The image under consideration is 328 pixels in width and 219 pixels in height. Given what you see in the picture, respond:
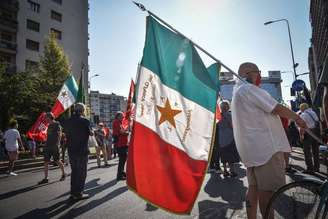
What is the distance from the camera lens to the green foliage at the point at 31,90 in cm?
2731

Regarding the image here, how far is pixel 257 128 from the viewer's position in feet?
11.2

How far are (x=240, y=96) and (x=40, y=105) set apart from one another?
26.9 metres

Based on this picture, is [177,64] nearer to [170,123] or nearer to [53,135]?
[170,123]

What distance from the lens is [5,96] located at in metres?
27.1

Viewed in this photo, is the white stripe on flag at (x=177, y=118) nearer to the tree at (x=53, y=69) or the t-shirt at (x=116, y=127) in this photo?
the t-shirt at (x=116, y=127)

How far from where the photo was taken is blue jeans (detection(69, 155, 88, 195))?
267 inches

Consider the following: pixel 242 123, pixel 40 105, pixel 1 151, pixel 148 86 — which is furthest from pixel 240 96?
pixel 40 105

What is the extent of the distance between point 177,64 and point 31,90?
27021mm

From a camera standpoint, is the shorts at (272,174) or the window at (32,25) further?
the window at (32,25)

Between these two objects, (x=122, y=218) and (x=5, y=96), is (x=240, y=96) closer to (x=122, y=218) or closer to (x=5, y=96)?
(x=122, y=218)

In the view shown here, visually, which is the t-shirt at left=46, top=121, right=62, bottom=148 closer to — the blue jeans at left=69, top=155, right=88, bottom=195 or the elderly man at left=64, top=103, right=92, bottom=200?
the elderly man at left=64, top=103, right=92, bottom=200

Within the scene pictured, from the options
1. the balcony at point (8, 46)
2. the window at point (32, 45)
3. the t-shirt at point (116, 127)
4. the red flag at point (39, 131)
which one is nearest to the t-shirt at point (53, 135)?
the t-shirt at point (116, 127)

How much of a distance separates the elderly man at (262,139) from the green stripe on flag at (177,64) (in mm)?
366

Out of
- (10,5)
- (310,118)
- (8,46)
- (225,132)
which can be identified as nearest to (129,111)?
(225,132)
